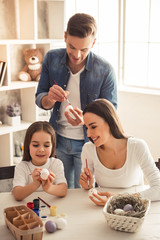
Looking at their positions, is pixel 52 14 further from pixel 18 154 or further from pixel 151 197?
pixel 151 197

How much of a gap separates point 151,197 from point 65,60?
3.20ft

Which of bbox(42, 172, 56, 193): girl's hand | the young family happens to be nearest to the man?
the young family

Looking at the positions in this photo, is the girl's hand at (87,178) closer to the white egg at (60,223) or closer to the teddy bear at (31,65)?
the white egg at (60,223)

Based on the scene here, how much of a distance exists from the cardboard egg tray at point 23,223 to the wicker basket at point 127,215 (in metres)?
0.27

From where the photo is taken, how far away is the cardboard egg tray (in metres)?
1.36

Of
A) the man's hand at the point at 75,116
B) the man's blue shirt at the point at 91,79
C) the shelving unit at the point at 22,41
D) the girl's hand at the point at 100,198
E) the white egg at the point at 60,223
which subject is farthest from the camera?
the shelving unit at the point at 22,41


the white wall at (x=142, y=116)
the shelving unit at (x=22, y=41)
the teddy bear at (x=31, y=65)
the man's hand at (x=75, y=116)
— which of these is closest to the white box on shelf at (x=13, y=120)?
the shelving unit at (x=22, y=41)

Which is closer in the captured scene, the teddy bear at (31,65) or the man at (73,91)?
the man at (73,91)

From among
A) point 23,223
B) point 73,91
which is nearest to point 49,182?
point 23,223

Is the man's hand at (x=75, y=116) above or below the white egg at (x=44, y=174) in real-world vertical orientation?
above

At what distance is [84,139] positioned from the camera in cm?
222

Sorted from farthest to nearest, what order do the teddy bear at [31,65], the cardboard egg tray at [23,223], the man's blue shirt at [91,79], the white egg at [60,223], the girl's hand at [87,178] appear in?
the teddy bear at [31,65] < the man's blue shirt at [91,79] < the girl's hand at [87,178] < the white egg at [60,223] < the cardboard egg tray at [23,223]

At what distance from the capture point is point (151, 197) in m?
1.74

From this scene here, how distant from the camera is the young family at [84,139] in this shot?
186 centimetres
